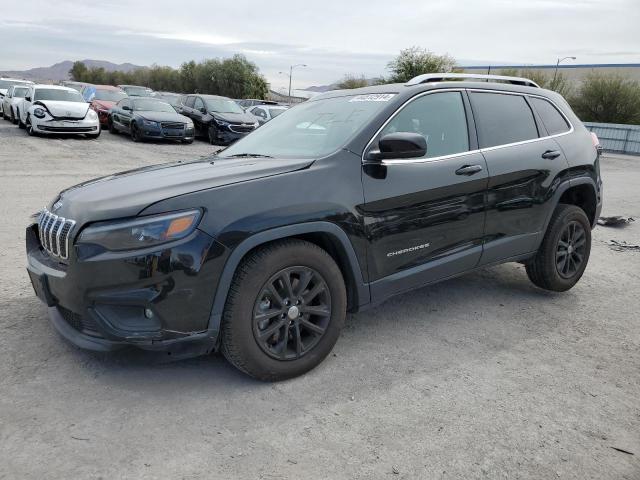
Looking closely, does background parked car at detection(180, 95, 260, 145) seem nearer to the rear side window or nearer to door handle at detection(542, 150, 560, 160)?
the rear side window

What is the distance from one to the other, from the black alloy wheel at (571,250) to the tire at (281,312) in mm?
2408

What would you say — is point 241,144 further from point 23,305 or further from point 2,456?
point 2,456

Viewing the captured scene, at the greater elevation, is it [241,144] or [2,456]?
[241,144]

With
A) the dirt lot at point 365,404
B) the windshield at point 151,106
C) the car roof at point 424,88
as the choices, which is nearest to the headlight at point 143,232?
the dirt lot at point 365,404

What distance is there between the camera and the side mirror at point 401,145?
3240 mm

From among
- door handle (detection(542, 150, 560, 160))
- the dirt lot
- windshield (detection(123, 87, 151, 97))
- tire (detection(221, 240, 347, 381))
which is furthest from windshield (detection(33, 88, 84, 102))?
tire (detection(221, 240, 347, 381))

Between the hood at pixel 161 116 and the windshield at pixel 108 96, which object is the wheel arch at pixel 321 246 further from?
the windshield at pixel 108 96

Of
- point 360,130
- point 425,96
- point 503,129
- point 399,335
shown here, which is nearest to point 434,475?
point 399,335

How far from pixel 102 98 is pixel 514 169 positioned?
20.4m

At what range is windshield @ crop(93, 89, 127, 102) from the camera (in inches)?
837

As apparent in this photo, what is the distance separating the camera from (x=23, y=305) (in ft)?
13.0

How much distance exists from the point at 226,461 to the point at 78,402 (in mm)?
927

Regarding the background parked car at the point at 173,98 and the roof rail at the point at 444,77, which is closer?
the roof rail at the point at 444,77

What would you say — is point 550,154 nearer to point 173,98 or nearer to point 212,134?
point 212,134
